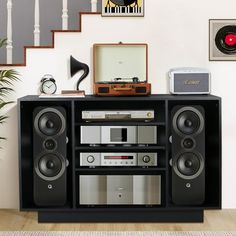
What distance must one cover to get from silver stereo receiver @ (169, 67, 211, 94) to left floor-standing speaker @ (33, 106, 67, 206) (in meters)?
0.88

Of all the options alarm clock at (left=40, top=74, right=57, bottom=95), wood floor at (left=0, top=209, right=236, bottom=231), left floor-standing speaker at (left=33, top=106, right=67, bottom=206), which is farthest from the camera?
alarm clock at (left=40, top=74, right=57, bottom=95)

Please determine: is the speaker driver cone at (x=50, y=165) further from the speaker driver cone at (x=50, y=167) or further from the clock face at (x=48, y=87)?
the clock face at (x=48, y=87)

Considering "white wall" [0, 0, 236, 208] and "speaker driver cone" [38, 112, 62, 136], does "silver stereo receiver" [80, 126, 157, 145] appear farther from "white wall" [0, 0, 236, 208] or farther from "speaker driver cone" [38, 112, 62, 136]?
"white wall" [0, 0, 236, 208]

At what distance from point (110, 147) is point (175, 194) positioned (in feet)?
1.92

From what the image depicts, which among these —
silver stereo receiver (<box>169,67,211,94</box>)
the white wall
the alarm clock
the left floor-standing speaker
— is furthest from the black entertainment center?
the white wall

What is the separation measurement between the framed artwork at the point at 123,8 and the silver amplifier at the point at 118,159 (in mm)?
1114

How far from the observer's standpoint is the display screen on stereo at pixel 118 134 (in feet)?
13.9

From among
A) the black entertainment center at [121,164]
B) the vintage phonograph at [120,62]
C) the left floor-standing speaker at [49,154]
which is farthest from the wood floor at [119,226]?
the vintage phonograph at [120,62]

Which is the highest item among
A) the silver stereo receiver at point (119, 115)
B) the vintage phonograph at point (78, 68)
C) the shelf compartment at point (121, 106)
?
the vintage phonograph at point (78, 68)

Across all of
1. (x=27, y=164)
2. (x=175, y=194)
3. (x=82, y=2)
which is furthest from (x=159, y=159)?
(x=82, y=2)

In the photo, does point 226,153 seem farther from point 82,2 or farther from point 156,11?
point 82,2

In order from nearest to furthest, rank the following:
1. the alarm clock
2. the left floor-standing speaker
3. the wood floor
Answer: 1. the wood floor
2. the left floor-standing speaker
3. the alarm clock

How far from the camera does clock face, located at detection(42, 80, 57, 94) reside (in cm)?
448

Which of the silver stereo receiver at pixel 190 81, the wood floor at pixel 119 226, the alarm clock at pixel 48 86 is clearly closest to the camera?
the wood floor at pixel 119 226
